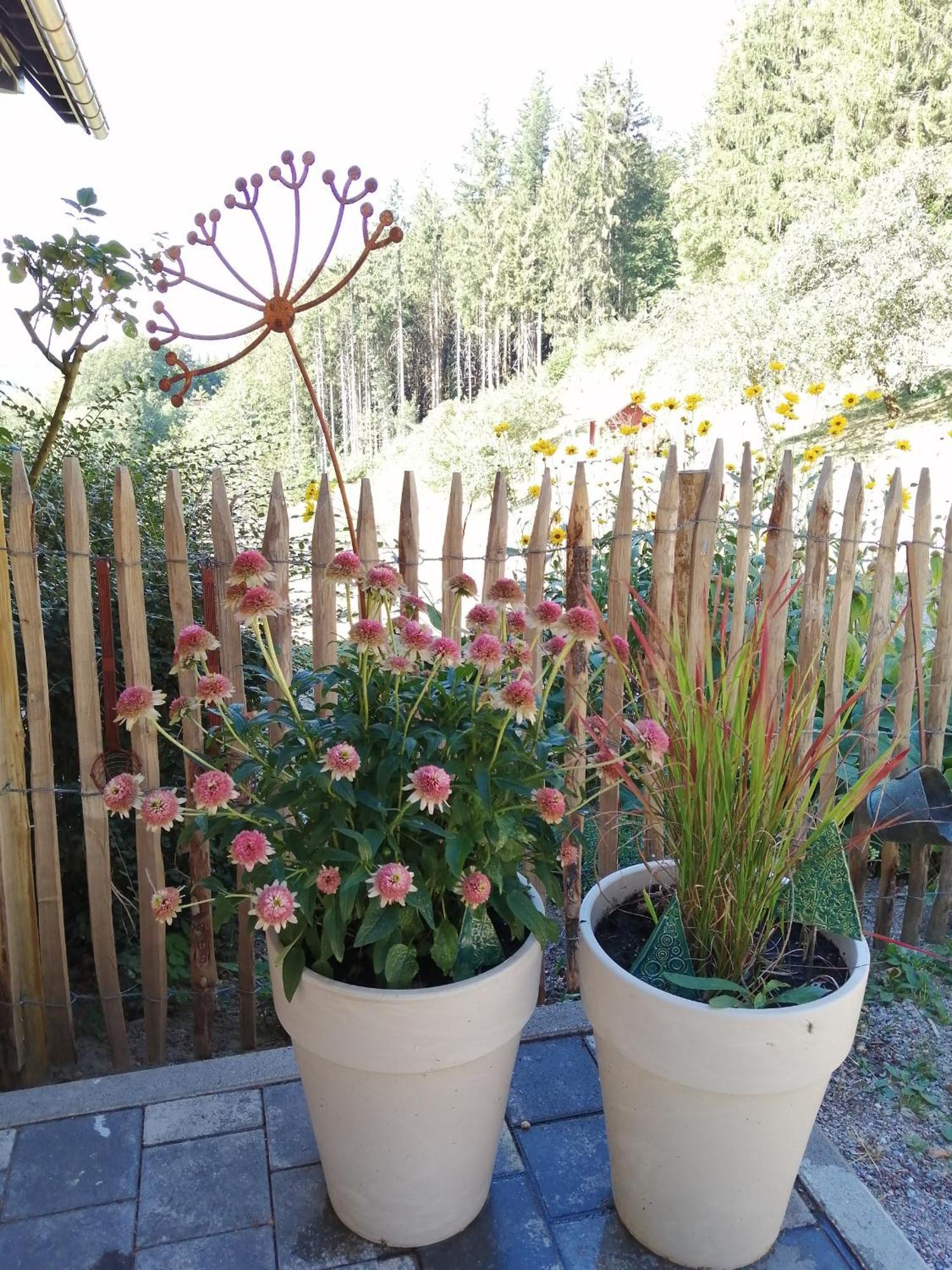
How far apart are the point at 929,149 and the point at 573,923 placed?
21.3 m

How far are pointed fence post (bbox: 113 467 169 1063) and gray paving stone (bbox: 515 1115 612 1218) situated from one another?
2.83 feet

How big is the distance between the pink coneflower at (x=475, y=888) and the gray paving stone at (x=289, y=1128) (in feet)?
2.25

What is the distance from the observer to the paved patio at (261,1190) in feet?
4.75

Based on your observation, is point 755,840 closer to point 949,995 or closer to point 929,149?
point 949,995

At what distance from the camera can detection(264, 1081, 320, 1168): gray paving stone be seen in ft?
5.40

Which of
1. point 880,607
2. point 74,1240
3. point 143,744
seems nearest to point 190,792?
point 143,744

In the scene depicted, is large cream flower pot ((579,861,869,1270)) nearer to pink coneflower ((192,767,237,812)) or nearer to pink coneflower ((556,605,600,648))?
pink coneflower ((556,605,600,648))

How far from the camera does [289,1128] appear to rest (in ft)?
5.62

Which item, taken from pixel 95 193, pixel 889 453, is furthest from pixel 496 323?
pixel 95 193

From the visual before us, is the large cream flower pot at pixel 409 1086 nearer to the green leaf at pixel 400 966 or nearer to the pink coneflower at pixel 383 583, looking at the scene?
the green leaf at pixel 400 966

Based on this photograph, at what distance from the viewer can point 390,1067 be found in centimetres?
133

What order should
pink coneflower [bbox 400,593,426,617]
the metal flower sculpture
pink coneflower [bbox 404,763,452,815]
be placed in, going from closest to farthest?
pink coneflower [bbox 404,763,452,815]
pink coneflower [bbox 400,593,426,617]
the metal flower sculpture

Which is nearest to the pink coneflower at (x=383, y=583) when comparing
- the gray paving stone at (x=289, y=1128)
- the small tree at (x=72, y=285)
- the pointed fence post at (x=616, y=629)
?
the pointed fence post at (x=616, y=629)

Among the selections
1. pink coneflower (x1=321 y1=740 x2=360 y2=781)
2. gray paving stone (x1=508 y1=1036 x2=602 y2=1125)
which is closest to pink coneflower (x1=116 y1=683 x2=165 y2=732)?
pink coneflower (x1=321 y1=740 x2=360 y2=781)
